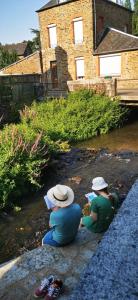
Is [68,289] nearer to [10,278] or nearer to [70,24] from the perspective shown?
[10,278]

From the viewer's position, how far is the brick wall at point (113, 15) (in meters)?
23.2

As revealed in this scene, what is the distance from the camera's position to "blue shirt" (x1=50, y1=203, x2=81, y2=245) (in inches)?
158

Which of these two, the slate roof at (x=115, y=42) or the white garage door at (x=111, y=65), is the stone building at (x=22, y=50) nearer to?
the slate roof at (x=115, y=42)

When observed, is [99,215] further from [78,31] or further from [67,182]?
[78,31]

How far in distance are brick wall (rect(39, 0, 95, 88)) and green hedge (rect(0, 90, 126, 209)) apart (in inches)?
339

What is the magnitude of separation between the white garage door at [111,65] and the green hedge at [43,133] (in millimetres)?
7523

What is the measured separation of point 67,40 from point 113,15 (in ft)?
15.3

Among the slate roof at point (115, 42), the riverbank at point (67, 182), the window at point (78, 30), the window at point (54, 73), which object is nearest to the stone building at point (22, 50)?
the window at point (54, 73)

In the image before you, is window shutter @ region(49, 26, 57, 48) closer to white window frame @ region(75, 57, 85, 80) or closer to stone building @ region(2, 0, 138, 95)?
stone building @ region(2, 0, 138, 95)

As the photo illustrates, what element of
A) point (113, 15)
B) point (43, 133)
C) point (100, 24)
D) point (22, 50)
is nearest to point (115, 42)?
point (100, 24)

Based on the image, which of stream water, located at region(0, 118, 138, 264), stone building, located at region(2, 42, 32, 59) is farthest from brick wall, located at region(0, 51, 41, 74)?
stone building, located at region(2, 42, 32, 59)

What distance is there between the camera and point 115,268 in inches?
85.9

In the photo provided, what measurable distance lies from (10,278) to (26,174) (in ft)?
14.4

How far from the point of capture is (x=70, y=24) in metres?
23.9
